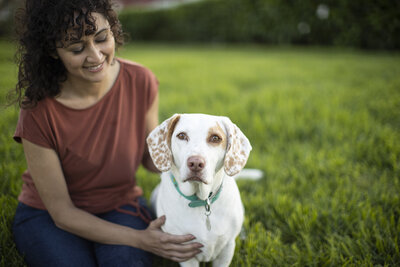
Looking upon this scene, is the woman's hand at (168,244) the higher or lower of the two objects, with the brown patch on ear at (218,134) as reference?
lower

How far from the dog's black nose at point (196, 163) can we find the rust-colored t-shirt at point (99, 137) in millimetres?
914

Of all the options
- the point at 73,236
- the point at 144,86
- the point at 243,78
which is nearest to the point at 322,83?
the point at 243,78

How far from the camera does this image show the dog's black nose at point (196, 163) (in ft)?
→ 4.76

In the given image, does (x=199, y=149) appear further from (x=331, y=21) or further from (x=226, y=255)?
(x=331, y=21)

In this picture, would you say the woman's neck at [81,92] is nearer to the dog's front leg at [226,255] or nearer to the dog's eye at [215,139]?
the dog's eye at [215,139]

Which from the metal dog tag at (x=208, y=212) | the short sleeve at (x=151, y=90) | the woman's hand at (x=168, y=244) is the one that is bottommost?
the woman's hand at (x=168, y=244)

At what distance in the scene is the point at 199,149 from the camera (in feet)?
4.94

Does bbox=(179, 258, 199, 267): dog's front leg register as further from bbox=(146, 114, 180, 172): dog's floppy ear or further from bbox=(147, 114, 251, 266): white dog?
bbox=(146, 114, 180, 172): dog's floppy ear

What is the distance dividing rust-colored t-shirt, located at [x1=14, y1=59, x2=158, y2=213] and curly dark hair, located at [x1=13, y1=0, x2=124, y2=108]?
122 millimetres

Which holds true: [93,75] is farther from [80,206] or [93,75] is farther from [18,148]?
[18,148]

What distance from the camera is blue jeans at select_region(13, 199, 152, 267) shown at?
1.86m

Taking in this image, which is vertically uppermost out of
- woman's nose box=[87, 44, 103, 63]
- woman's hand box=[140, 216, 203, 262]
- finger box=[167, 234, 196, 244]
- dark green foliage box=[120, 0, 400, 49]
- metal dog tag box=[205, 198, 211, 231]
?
dark green foliage box=[120, 0, 400, 49]

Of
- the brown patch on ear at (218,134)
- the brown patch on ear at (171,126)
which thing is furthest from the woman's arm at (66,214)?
the brown patch on ear at (218,134)

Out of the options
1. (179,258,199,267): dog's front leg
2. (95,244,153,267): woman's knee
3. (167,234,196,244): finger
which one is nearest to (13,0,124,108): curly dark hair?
(95,244,153,267): woman's knee
